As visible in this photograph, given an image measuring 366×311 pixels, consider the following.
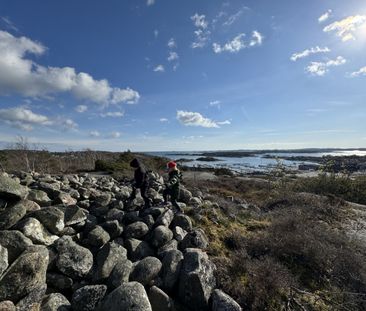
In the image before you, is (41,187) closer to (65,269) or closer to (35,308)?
(65,269)

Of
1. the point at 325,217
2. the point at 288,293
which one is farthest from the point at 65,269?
the point at 325,217

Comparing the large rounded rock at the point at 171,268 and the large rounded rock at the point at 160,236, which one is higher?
the large rounded rock at the point at 160,236

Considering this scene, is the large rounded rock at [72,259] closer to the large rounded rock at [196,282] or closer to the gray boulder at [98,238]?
the gray boulder at [98,238]

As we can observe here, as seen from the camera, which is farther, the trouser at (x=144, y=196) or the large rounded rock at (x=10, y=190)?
the trouser at (x=144, y=196)

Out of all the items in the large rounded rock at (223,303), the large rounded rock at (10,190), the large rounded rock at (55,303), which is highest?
the large rounded rock at (10,190)

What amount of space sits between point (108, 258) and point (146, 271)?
788 mm

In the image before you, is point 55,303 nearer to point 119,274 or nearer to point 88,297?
point 88,297

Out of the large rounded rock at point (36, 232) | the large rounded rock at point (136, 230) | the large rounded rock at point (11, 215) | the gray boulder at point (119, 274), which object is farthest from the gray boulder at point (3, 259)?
the large rounded rock at point (136, 230)

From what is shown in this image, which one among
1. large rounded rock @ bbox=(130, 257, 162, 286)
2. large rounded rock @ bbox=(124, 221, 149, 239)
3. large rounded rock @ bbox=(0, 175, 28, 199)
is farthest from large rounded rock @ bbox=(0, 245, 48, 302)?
large rounded rock @ bbox=(0, 175, 28, 199)

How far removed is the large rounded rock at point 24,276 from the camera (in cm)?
416

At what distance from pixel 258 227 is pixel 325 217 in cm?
442

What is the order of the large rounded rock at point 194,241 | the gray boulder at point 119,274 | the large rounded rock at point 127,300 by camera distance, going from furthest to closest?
1. the large rounded rock at point 194,241
2. the gray boulder at point 119,274
3. the large rounded rock at point 127,300

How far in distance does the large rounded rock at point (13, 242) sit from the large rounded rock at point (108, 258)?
1.35 meters

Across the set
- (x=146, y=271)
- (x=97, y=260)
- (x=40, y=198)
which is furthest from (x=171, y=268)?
(x=40, y=198)
